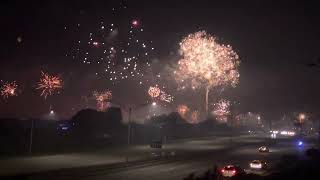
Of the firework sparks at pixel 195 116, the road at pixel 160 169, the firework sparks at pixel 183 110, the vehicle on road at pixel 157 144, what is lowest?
the road at pixel 160 169

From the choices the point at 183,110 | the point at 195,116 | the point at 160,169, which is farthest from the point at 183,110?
the point at 160,169

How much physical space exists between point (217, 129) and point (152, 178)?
9825 cm

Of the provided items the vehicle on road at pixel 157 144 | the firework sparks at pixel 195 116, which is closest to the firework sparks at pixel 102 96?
the vehicle on road at pixel 157 144

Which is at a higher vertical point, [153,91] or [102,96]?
[153,91]

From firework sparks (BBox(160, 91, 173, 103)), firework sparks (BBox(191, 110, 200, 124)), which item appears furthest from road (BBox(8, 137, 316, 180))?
firework sparks (BBox(191, 110, 200, 124))

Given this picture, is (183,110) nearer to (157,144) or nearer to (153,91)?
(153,91)

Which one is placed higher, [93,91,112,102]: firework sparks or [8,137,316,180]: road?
[93,91,112,102]: firework sparks

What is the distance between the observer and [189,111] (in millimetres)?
170750

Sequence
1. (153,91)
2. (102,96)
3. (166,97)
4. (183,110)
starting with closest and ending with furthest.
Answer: (153,91), (102,96), (166,97), (183,110)

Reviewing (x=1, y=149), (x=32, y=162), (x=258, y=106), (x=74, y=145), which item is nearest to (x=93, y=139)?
(x=74, y=145)

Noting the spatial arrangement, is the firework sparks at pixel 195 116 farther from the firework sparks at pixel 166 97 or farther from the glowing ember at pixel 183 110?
the firework sparks at pixel 166 97

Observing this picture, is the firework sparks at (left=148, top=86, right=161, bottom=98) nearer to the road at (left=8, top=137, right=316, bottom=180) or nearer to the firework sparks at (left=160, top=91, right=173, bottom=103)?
the firework sparks at (left=160, top=91, right=173, bottom=103)

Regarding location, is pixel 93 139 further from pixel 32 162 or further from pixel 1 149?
pixel 32 162

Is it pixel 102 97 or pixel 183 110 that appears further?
pixel 183 110
